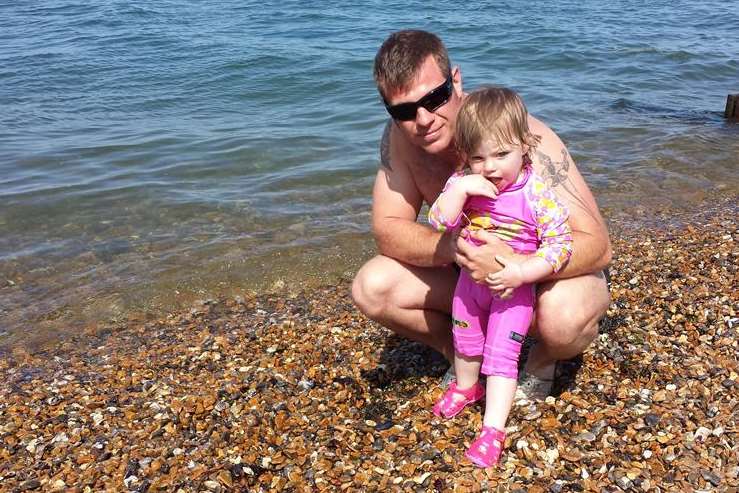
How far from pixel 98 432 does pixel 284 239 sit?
373cm

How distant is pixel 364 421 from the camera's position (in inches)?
162

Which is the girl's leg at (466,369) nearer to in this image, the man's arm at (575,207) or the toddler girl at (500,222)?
the toddler girl at (500,222)

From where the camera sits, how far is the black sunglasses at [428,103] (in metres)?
3.93

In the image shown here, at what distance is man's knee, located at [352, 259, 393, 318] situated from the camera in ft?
14.3

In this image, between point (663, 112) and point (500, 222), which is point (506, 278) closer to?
point (500, 222)

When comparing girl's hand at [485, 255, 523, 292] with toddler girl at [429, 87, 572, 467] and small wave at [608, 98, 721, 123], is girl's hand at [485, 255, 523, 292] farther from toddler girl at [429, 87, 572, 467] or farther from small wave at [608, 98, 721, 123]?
small wave at [608, 98, 721, 123]

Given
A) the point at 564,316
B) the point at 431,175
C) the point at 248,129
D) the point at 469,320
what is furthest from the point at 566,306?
the point at 248,129

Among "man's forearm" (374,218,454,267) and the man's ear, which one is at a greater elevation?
the man's ear

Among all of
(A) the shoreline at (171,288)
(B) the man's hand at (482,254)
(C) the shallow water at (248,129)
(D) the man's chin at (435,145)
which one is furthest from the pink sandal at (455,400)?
(C) the shallow water at (248,129)

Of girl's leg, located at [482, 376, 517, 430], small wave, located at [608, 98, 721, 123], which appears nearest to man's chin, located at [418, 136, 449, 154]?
girl's leg, located at [482, 376, 517, 430]

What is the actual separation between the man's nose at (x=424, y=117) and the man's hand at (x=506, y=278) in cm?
96

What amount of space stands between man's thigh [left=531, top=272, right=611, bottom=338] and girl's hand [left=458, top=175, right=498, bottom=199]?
0.72 metres

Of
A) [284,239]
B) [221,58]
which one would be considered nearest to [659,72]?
[221,58]

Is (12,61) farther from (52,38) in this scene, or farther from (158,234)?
(158,234)
